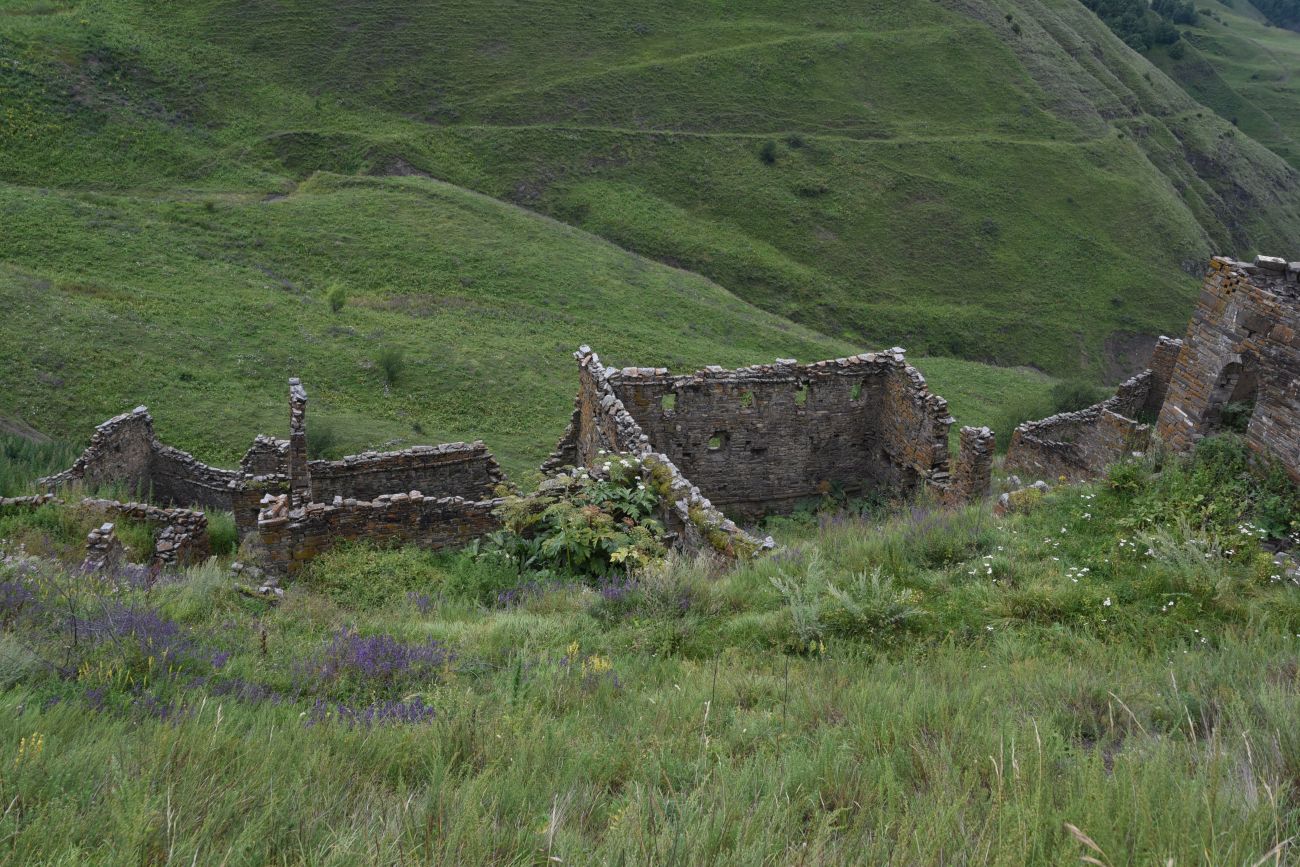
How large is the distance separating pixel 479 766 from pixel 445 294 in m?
41.1

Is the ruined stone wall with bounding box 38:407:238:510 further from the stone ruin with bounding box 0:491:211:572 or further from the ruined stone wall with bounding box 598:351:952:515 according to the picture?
Answer: the ruined stone wall with bounding box 598:351:952:515

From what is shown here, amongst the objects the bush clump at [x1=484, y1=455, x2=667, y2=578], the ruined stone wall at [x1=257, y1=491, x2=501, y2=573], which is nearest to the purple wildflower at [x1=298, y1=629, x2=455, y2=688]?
the bush clump at [x1=484, y1=455, x2=667, y2=578]

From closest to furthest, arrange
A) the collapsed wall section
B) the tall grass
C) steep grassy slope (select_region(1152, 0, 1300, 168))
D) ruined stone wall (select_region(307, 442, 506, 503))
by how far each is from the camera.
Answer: ruined stone wall (select_region(307, 442, 506, 503)) → the tall grass → the collapsed wall section → steep grassy slope (select_region(1152, 0, 1300, 168))

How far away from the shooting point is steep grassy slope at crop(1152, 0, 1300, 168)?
442ft

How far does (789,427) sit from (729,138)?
67.7m

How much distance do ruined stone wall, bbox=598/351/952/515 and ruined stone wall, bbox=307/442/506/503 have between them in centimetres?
195

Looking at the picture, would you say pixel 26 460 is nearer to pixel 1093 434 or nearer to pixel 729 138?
pixel 1093 434

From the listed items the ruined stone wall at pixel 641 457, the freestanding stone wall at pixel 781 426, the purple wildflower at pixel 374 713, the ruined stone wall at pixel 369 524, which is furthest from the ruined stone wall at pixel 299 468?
the purple wildflower at pixel 374 713

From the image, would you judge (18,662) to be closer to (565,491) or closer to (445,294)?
(565,491)

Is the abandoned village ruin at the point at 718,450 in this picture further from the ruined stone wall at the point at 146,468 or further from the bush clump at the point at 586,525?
the bush clump at the point at 586,525

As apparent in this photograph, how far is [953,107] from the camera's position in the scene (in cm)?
8725

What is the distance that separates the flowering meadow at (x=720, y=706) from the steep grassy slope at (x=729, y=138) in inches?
2119

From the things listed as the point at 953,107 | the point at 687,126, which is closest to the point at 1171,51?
the point at 953,107

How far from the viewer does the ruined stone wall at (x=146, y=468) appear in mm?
16953
